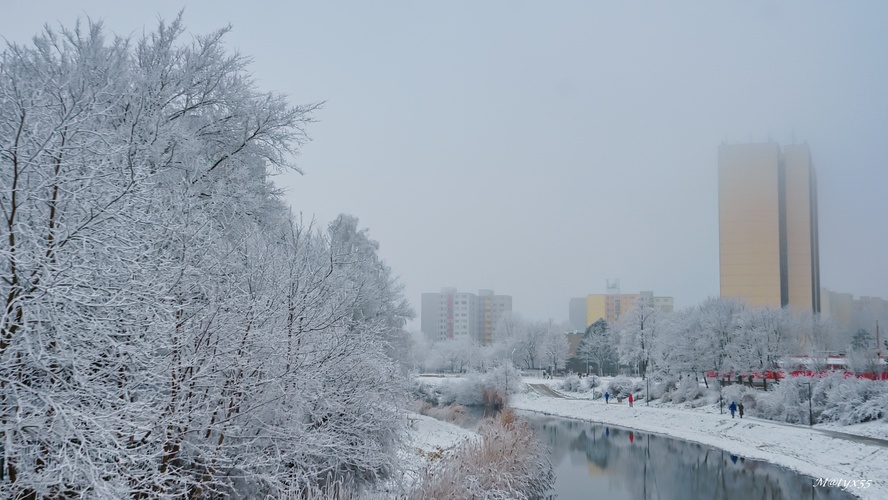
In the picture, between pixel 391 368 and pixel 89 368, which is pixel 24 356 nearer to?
pixel 89 368

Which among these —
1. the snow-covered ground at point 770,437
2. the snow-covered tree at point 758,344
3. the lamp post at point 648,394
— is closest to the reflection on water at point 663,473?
the snow-covered ground at point 770,437

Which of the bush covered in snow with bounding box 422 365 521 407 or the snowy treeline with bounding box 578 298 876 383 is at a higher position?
the snowy treeline with bounding box 578 298 876 383

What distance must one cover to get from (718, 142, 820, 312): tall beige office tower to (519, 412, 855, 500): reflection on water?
7908cm

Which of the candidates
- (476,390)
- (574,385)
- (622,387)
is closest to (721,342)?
(622,387)

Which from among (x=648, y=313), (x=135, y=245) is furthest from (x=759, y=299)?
(x=135, y=245)

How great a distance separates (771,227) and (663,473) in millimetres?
90748

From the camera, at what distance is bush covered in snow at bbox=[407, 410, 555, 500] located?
10086mm

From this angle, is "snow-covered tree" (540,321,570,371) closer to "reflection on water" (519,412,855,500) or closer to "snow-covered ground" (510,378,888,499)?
"snow-covered ground" (510,378,888,499)

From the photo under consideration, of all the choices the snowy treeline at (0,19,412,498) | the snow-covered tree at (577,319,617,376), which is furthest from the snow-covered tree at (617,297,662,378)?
the snowy treeline at (0,19,412,498)

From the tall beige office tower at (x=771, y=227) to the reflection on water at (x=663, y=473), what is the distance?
79081 mm

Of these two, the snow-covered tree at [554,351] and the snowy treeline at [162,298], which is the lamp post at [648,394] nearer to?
the snow-covered tree at [554,351]

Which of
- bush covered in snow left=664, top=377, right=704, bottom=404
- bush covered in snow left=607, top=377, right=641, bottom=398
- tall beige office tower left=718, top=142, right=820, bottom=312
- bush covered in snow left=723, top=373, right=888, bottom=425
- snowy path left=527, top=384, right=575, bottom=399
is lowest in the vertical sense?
snowy path left=527, top=384, right=575, bottom=399

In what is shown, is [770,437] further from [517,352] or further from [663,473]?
[517,352]

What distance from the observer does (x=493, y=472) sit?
12531mm
